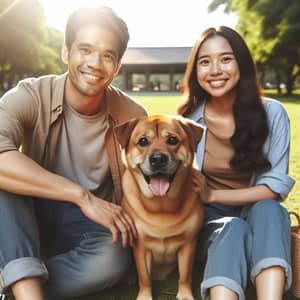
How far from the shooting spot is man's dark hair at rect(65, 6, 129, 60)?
9.60ft

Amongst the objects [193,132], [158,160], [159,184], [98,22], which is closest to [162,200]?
[159,184]

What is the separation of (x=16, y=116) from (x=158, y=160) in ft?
2.65

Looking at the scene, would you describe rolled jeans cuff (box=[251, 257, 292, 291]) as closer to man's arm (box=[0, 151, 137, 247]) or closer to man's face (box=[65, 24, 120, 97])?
man's arm (box=[0, 151, 137, 247])

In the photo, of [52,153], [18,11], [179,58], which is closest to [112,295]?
[52,153]

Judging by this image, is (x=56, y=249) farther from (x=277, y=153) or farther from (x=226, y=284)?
(x=277, y=153)

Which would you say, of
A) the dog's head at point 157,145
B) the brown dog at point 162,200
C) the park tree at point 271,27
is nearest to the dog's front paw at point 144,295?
the brown dog at point 162,200

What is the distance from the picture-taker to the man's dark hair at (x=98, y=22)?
9.60 feet

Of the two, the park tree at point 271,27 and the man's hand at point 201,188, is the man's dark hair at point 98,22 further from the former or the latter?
the park tree at point 271,27

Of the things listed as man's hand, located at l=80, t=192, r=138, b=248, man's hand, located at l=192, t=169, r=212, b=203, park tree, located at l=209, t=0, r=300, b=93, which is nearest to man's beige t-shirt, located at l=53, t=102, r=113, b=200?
man's hand, located at l=80, t=192, r=138, b=248

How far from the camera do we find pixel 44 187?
8.58 ft

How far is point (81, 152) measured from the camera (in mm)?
3078

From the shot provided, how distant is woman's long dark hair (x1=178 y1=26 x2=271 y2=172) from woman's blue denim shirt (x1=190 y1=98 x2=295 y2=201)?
39mm

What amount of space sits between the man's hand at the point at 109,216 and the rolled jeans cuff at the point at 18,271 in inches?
14.8

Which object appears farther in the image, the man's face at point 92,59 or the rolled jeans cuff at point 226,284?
the man's face at point 92,59
